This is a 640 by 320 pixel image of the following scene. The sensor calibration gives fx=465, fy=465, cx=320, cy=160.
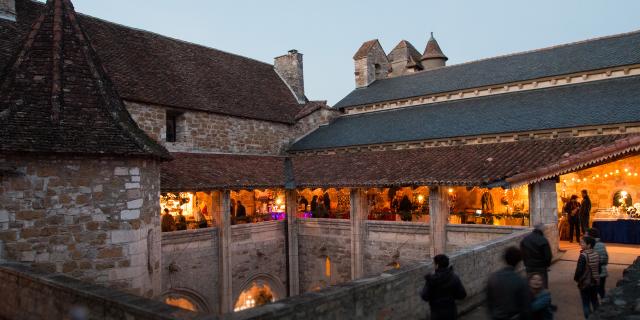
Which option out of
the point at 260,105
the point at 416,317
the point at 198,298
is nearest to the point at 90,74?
the point at 198,298

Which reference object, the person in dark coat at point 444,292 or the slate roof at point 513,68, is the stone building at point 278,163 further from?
the person in dark coat at point 444,292

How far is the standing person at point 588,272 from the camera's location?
23.4ft

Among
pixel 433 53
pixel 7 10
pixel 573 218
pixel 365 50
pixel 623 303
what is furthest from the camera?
pixel 433 53

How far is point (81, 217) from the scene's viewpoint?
10.2 m

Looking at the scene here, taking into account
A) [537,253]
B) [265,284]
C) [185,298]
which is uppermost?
[537,253]

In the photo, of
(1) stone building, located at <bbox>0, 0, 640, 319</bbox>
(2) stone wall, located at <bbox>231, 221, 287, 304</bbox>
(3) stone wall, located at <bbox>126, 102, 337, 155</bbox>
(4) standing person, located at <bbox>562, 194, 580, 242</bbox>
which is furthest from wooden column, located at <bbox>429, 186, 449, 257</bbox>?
(3) stone wall, located at <bbox>126, 102, 337, 155</bbox>

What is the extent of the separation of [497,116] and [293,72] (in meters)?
12.4

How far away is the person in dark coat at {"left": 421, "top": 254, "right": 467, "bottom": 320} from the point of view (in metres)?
5.38

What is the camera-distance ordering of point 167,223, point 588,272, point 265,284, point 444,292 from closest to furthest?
point 444,292, point 588,272, point 167,223, point 265,284

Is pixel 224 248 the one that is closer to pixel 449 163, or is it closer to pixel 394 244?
pixel 394 244

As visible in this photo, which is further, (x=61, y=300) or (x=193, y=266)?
(x=193, y=266)

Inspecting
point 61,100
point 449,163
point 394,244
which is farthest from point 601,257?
point 61,100

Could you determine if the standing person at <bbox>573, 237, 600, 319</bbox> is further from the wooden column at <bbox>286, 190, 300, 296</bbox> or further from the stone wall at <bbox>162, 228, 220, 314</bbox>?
the wooden column at <bbox>286, 190, 300, 296</bbox>

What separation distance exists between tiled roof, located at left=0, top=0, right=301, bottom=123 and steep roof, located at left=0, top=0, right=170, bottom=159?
2.68 m
